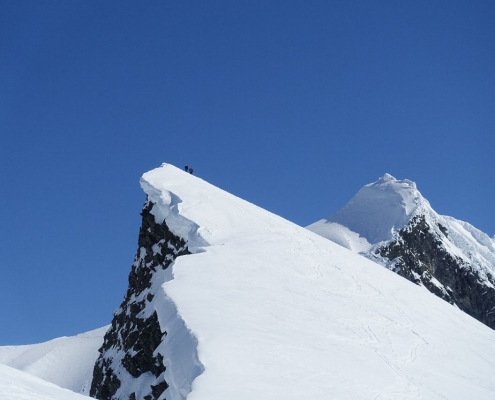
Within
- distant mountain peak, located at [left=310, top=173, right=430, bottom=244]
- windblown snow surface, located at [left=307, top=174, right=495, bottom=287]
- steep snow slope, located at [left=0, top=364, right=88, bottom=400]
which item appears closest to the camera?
steep snow slope, located at [left=0, top=364, right=88, bottom=400]

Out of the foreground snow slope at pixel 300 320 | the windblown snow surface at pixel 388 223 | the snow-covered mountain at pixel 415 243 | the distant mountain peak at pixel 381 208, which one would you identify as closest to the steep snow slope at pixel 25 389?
the foreground snow slope at pixel 300 320

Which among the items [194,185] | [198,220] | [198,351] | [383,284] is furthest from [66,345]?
[198,351]

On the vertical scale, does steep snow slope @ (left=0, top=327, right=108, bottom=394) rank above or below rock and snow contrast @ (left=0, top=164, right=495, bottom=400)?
above

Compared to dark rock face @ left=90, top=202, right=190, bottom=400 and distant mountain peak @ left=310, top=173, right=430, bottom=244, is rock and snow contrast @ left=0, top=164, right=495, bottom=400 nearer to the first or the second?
dark rock face @ left=90, top=202, right=190, bottom=400

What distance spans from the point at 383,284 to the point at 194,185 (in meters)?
10.7

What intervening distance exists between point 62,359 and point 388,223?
39275 millimetres

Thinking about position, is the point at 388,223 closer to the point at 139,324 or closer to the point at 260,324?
the point at 139,324

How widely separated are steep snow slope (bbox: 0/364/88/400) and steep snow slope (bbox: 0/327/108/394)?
95.8ft

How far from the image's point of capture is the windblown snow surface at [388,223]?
65938 millimetres

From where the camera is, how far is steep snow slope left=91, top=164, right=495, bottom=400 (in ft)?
38.8

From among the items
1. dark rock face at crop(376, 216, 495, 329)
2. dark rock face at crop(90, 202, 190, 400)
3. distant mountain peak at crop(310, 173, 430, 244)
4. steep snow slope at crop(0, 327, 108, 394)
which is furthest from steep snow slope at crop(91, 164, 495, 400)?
distant mountain peak at crop(310, 173, 430, 244)

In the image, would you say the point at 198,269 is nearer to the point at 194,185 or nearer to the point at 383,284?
the point at 383,284

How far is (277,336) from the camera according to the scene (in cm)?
1379

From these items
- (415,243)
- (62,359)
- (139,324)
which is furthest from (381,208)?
(139,324)
